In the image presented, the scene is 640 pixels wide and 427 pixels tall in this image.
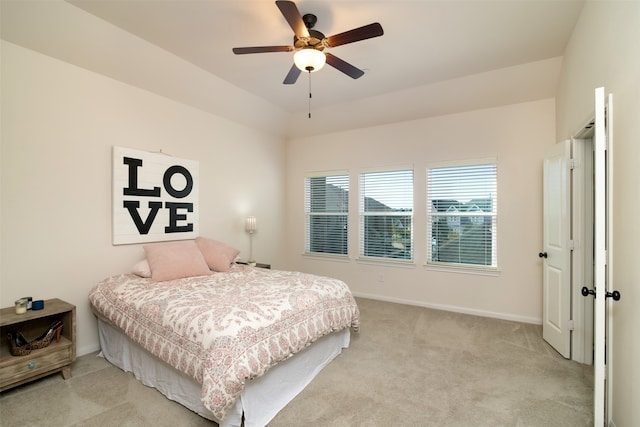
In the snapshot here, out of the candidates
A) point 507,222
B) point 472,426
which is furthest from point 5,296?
point 507,222

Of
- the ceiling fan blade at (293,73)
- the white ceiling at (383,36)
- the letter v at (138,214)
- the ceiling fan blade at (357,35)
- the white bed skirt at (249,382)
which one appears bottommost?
the white bed skirt at (249,382)

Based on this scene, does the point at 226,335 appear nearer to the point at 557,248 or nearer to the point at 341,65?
the point at 341,65

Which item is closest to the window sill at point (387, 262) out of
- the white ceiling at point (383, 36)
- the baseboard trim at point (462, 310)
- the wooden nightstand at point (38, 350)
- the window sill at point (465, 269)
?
the window sill at point (465, 269)

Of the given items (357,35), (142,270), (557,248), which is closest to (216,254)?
(142,270)

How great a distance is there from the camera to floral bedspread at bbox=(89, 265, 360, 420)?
1.68 m

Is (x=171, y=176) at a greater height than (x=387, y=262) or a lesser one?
greater

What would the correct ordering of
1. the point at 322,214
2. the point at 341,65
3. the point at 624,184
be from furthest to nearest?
the point at 322,214, the point at 341,65, the point at 624,184

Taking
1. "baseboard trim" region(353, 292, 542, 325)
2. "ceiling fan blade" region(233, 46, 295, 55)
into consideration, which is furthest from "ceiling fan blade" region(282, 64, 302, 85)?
"baseboard trim" region(353, 292, 542, 325)

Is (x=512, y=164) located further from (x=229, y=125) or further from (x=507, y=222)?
(x=229, y=125)

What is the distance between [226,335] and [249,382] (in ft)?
1.23

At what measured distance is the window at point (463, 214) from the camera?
3.93 meters

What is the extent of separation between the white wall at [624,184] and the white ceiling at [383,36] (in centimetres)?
66

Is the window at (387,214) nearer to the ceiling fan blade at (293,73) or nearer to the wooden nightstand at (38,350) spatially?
the ceiling fan blade at (293,73)

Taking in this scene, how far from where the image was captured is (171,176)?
3.58 metres
